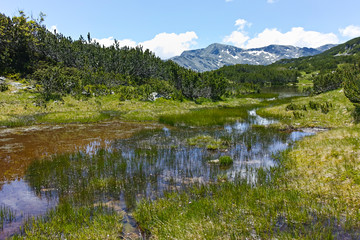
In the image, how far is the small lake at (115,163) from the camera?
11227 mm

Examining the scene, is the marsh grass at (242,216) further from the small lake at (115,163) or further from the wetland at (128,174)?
the small lake at (115,163)

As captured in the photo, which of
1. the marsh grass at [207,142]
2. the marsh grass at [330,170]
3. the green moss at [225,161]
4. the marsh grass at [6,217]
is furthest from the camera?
the marsh grass at [207,142]

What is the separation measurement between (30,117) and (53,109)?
6.26m

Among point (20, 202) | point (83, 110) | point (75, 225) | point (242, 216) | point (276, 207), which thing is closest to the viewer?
point (242, 216)

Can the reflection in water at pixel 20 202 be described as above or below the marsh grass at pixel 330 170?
below

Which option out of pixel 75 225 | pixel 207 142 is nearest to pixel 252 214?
pixel 75 225

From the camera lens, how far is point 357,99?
2433 cm

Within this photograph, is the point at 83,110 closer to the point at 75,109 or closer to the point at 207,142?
the point at 75,109

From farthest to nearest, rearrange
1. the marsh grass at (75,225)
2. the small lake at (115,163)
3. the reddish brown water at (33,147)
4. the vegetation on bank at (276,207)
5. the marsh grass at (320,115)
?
the marsh grass at (320,115)
the small lake at (115,163)
the reddish brown water at (33,147)
the marsh grass at (75,225)
the vegetation on bank at (276,207)

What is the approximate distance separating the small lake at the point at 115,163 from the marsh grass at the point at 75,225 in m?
0.67

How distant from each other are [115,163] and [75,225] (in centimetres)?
780

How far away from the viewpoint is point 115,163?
16.0 m

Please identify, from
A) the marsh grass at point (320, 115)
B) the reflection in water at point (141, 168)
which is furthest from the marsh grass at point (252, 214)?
the marsh grass at point (320, 115)

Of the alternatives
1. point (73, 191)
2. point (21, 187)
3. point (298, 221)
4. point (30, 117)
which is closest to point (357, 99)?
point (298, 221)
